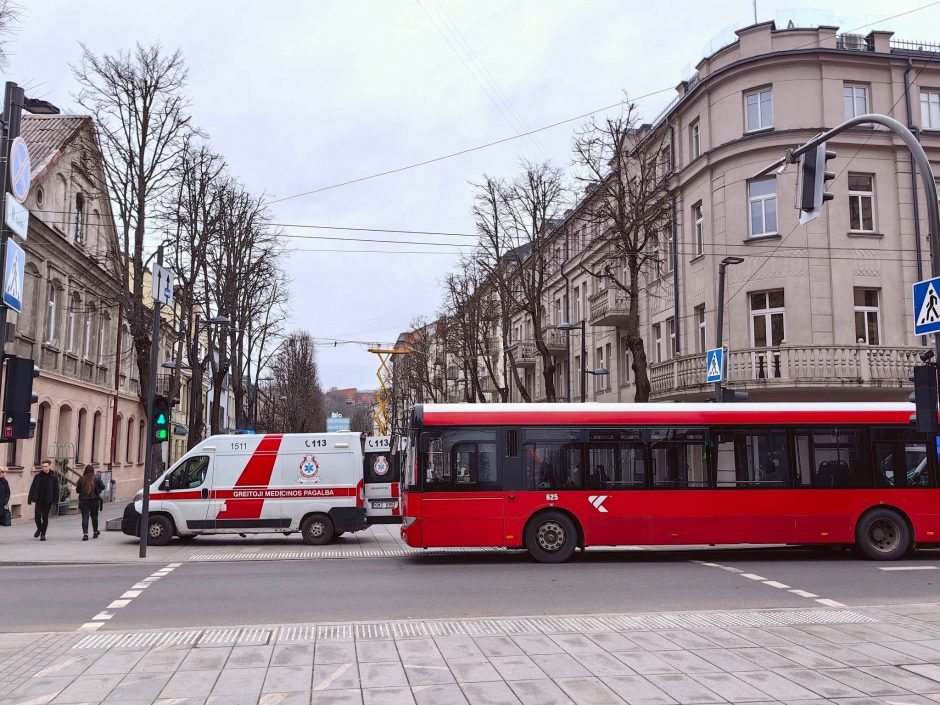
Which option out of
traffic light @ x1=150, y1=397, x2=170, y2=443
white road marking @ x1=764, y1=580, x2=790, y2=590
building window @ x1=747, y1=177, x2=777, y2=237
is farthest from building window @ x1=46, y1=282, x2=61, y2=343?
white road marking @ x1=764, y1=580, x2=790, y2=590

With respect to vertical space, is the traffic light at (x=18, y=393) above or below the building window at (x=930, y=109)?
below

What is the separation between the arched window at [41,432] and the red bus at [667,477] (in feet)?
59.7

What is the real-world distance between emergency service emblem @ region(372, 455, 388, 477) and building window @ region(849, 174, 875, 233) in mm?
17085

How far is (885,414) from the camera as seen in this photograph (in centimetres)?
1639

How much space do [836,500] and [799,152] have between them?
7106 mm

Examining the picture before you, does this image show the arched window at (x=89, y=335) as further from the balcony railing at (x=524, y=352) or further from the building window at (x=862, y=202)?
the building window at (x=862, y=202)

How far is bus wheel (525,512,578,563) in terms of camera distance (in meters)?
15.5

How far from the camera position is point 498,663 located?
730cm

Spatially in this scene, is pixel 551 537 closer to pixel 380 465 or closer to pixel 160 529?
pixel 160 529

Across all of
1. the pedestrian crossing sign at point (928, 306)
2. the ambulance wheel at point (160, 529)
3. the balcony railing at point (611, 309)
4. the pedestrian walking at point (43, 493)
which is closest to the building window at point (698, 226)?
the balcony railing at point (611, 309)

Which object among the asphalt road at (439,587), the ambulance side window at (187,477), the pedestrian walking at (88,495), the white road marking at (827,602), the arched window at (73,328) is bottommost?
the asphalt road at (439,587)

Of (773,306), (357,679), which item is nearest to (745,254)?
(773,306)

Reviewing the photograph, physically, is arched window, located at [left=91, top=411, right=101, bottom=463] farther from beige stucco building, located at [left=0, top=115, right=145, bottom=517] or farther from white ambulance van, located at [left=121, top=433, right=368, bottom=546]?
white ambulance van, located at [left=121, top=433, right=368, bottom=546]

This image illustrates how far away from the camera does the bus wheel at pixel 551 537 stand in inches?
610
